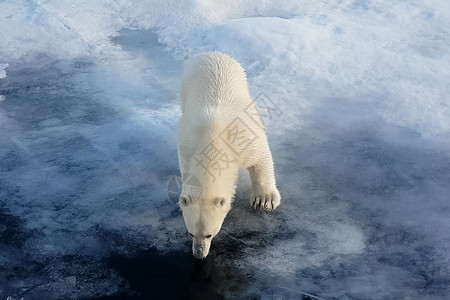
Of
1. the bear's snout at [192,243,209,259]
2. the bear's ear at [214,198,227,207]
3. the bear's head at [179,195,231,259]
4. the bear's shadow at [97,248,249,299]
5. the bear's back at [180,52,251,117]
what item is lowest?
the bear's shadow at [97,248,249,299]

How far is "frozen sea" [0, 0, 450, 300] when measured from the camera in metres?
3.71

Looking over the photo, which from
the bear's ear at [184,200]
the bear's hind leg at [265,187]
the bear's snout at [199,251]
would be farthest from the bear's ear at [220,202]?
the bear's hind leg at [265,187]

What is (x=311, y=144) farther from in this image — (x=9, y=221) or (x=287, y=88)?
(x=9, y=221)

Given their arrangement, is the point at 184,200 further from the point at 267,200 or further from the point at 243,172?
the point at 243,172

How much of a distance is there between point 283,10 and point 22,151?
4400 mm

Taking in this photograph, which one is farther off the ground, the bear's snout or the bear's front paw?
the bear's snout

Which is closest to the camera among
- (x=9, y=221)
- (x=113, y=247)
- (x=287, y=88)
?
(x=113, y=247)

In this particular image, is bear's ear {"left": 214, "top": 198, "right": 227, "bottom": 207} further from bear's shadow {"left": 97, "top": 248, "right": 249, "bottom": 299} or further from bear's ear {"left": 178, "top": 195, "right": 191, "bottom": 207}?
bear's shadow {"left": 97, "top": 248, "right": 249, "bottom": 299}

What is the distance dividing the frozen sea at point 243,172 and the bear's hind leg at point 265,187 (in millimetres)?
109

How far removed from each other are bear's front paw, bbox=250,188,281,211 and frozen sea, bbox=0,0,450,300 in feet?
0.30

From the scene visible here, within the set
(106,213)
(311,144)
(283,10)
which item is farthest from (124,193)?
(283,10)

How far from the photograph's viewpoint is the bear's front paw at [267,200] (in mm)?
4293

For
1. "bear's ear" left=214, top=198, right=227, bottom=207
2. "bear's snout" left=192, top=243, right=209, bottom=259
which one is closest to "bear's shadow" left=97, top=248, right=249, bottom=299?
"bear's snout" left=192, top=243, right=209, bottom=259

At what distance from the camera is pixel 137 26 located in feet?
25.8
